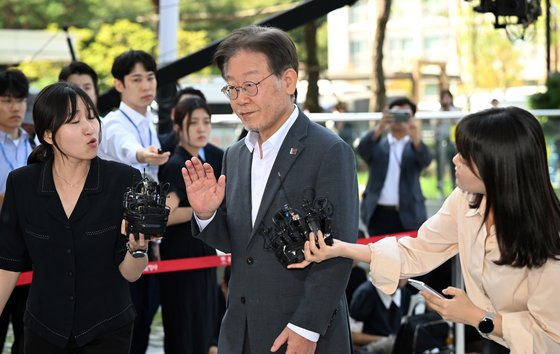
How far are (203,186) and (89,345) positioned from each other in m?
0.97

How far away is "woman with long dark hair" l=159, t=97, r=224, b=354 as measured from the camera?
635 centimetres

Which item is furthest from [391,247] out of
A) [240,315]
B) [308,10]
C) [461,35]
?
[461,35]

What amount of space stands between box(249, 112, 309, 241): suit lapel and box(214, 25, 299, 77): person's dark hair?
0.85ft

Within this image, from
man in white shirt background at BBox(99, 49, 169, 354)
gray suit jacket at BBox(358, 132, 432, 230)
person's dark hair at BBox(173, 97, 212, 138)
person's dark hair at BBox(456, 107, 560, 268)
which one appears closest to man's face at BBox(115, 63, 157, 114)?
man in white shirt background at BBox(99, 49, 169, 354)

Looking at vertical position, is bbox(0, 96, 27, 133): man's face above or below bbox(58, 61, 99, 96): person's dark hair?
below

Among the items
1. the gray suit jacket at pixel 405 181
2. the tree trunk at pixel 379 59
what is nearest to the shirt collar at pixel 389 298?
the gray suit jacket at pixel 405 181

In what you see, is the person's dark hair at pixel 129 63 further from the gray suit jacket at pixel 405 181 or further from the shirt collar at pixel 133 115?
the gray suit jacket at pixel 405 181

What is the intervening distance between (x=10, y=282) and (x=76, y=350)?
455mm

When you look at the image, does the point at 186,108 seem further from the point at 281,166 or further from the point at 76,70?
the point at 281,166

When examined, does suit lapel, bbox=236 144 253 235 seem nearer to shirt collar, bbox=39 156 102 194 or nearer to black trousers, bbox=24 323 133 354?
shirt collar, bbox=39 156 102 194

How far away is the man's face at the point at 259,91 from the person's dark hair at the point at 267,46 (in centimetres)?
2

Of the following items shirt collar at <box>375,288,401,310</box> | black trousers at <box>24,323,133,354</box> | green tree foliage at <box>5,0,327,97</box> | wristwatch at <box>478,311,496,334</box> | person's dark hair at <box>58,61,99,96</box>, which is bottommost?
shirt collar at <box>375,288,401,310</box>

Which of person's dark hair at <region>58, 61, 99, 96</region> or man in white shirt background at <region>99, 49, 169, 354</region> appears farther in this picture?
person's dark hair at <region>58, 61, 99, 96</region>

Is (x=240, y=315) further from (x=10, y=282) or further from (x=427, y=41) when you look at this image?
(x=427, y=41)
